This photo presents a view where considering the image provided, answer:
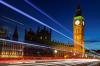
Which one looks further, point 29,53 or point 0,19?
point 0,19

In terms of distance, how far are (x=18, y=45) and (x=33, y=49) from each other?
5932 mm

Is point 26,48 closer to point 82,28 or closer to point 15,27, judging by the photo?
point 15,27

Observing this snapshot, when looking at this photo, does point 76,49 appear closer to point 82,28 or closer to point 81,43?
point 81,43

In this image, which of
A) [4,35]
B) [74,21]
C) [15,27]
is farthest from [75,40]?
[4,35]

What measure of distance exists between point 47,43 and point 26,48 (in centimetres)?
4343

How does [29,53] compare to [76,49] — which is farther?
[76,49]

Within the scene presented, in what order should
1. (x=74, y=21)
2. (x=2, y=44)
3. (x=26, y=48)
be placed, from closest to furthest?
(x=26, y=48) < (x=2, y=44) < (x=74, y=21)

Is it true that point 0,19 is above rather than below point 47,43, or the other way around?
above

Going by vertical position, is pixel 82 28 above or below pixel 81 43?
above

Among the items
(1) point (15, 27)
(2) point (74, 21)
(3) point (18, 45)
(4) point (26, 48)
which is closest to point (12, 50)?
(3) point (18, 45)

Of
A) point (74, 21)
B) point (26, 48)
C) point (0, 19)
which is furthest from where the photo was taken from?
point (74, 21)

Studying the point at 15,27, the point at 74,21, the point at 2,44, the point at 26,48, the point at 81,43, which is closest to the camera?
the point at 26,48

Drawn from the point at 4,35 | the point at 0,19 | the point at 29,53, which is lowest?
the point at 29,53

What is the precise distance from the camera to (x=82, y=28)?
13750 centimetres
